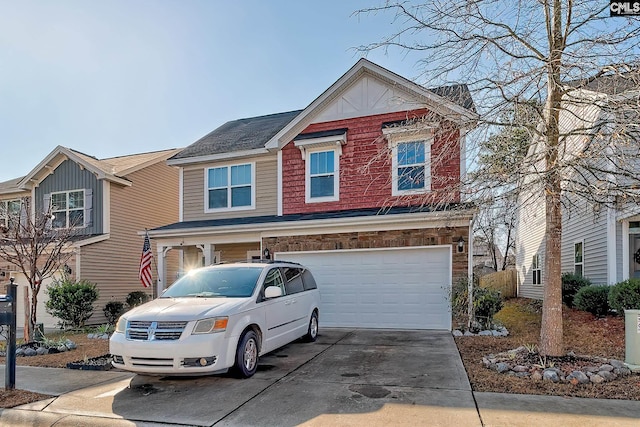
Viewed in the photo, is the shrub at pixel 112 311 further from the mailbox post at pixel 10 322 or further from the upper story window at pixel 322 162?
the mailbox post at pixel 10 322

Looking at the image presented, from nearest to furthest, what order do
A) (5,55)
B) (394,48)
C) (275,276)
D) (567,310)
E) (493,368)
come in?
(493,368)
(394,48)
(275,276)
(5,55)
(567,310)

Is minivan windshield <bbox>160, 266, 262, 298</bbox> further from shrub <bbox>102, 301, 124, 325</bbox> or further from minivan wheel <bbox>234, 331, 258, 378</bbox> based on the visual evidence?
shrub <bbox>102, 301, 124, 325</bbox>

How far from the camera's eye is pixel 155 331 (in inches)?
225

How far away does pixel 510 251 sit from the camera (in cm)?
3238

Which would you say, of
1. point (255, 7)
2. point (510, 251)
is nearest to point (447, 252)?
point (255, 7)

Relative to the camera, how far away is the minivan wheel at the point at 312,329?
9.08 meters

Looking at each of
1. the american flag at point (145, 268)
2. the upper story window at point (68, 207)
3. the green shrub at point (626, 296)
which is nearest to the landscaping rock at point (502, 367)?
the green shrub at point (626, 296)

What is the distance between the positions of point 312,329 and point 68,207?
1212 cm

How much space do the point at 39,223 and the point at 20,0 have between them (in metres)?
4.87

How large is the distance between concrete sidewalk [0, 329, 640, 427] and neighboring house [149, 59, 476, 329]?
3.94 metres

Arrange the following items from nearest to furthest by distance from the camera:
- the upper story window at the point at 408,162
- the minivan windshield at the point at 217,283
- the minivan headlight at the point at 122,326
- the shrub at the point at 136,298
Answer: the minivan headlight at the point at 122,326 → the minivan windshield at the point at 217,283 → the upper story window at the point at 408,162 → the shrub at the point at 136,298

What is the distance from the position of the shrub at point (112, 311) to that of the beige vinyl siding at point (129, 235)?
19cm

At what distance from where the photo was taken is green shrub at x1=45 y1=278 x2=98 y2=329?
1288cm

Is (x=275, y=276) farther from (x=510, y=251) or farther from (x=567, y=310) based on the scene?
(x=510, y=251)
